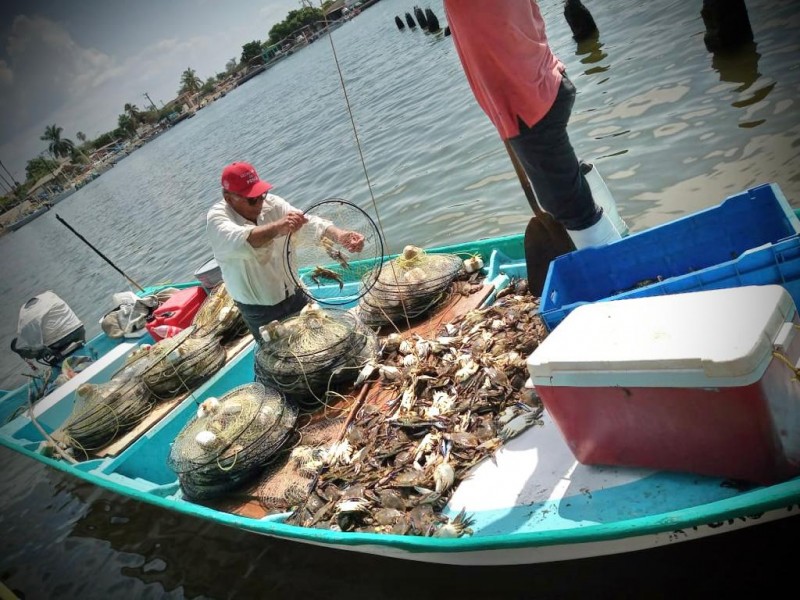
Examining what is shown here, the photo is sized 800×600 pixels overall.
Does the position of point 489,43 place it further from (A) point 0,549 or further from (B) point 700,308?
(A) point 0,549

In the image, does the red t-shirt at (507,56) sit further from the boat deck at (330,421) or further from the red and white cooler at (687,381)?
the boat deck at (330,421)

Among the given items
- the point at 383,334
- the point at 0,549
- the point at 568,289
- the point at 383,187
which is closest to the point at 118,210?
the point at 383,187

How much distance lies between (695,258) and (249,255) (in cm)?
398

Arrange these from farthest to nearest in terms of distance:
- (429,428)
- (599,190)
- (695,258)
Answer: (599,190) → (429,428) → (695,258)

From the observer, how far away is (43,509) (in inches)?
337

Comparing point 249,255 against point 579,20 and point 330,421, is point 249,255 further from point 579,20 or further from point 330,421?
point 579,20

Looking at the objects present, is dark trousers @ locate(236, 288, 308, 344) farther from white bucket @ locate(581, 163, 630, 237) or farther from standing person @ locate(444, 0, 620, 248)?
white bucket @ locate(581, 163, 630, 237)

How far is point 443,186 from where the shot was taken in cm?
1142

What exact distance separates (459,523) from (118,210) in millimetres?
38544

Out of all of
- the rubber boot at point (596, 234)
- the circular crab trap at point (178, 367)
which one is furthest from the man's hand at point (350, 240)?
the circular crab trap at point (178, 367)

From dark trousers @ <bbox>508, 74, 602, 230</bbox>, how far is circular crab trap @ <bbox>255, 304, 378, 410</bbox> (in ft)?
8.41

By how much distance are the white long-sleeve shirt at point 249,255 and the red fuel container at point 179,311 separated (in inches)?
121

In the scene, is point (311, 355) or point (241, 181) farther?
point (311, 355)

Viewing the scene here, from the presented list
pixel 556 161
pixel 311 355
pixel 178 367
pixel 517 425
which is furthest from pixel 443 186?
pixel 517 425
